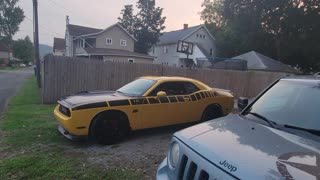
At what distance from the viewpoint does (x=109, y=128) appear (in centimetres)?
653

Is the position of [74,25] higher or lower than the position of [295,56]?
higher

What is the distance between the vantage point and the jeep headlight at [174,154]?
2860mm

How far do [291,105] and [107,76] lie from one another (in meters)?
11.6

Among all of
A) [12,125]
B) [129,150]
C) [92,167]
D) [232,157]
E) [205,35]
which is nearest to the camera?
[232,157]

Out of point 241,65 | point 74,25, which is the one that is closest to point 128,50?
point 74,25

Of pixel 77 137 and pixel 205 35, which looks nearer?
pixel 77 137

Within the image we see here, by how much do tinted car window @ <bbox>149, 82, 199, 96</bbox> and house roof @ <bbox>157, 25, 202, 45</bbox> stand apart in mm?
37202

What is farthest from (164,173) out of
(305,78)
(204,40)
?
(204,40)

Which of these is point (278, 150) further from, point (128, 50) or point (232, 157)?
point (128, 50)

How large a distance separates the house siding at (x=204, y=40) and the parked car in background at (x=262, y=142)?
135ft

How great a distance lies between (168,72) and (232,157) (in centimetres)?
1453

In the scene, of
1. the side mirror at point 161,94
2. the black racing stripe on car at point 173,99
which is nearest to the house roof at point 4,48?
the black racing stripe on car at point 173,99

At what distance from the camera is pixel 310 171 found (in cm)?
195

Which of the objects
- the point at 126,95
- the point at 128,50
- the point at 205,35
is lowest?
the point at 126,95
